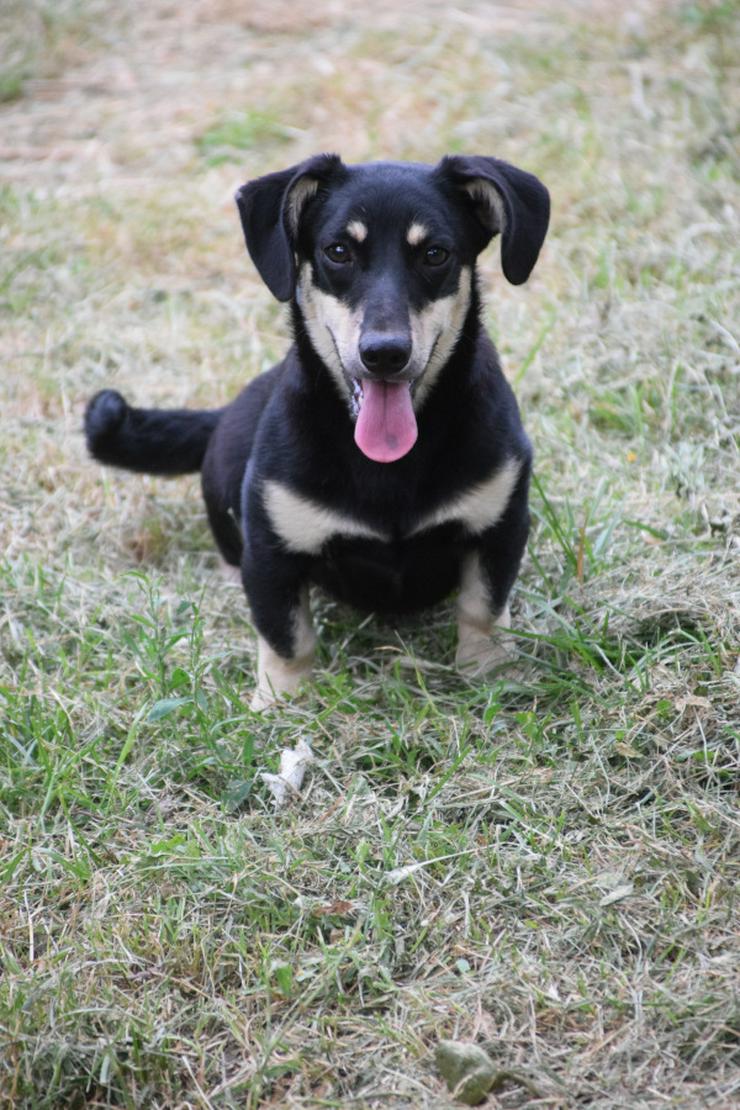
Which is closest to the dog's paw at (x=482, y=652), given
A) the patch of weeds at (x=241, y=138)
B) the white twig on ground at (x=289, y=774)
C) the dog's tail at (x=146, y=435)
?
the white twig on ground at (x=289, y=774)

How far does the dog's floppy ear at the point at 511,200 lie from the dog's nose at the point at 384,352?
1.44ft

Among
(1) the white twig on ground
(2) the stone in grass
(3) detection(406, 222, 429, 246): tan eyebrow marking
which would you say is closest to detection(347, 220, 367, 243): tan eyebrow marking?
(3) detection(406, 222, 429, 246): tan eyebrow marking

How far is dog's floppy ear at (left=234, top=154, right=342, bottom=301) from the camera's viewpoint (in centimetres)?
350

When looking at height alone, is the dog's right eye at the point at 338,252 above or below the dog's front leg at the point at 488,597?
above

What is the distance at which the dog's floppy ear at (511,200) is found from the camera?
349cm

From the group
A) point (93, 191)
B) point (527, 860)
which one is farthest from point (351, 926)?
point (93, 191)

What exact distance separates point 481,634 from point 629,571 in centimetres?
51

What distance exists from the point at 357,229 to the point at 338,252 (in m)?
0.09

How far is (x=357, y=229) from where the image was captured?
11.3 feet

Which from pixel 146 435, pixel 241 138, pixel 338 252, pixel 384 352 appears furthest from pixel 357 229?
pixel 241 138

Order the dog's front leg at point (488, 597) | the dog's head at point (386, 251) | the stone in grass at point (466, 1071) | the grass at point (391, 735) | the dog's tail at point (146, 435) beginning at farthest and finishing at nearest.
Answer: the dog's tail at point (146, 435), the dog's front leg at point (488, 597), the dog's head at point (386, 251), the grass at point (391, 735), the stone in grass at point (466, 1071)

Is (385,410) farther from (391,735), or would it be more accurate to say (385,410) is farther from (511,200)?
(391,735)

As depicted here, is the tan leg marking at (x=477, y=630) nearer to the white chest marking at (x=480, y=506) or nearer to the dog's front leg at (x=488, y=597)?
the dog's front leg at (x=488, y=597)

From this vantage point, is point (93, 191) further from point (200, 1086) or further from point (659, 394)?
point (200, 1086)
